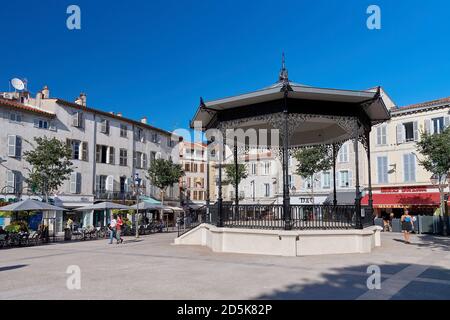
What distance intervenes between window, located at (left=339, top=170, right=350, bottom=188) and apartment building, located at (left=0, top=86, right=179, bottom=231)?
68.9 feet

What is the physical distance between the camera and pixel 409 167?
34031mm

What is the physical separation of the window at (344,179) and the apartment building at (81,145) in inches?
827

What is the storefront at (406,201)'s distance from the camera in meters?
31.8

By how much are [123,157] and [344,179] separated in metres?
23.1

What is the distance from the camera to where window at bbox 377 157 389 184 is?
35616 mm

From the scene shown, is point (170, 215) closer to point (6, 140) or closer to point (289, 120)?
point (6, 140)

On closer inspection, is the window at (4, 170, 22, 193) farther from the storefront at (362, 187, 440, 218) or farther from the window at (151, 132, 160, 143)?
the storefront at (362, 187, 440, 218)

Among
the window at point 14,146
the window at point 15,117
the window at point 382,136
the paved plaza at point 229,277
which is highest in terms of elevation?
the window at point 15,117

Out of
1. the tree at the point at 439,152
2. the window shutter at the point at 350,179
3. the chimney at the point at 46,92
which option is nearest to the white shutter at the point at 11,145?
the chimney at the point at 46,92

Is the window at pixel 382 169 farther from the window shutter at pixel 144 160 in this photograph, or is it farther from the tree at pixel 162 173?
the window shutter at pixel 144 160

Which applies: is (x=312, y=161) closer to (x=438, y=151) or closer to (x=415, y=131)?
(x=415, y=131)

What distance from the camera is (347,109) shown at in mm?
14016
